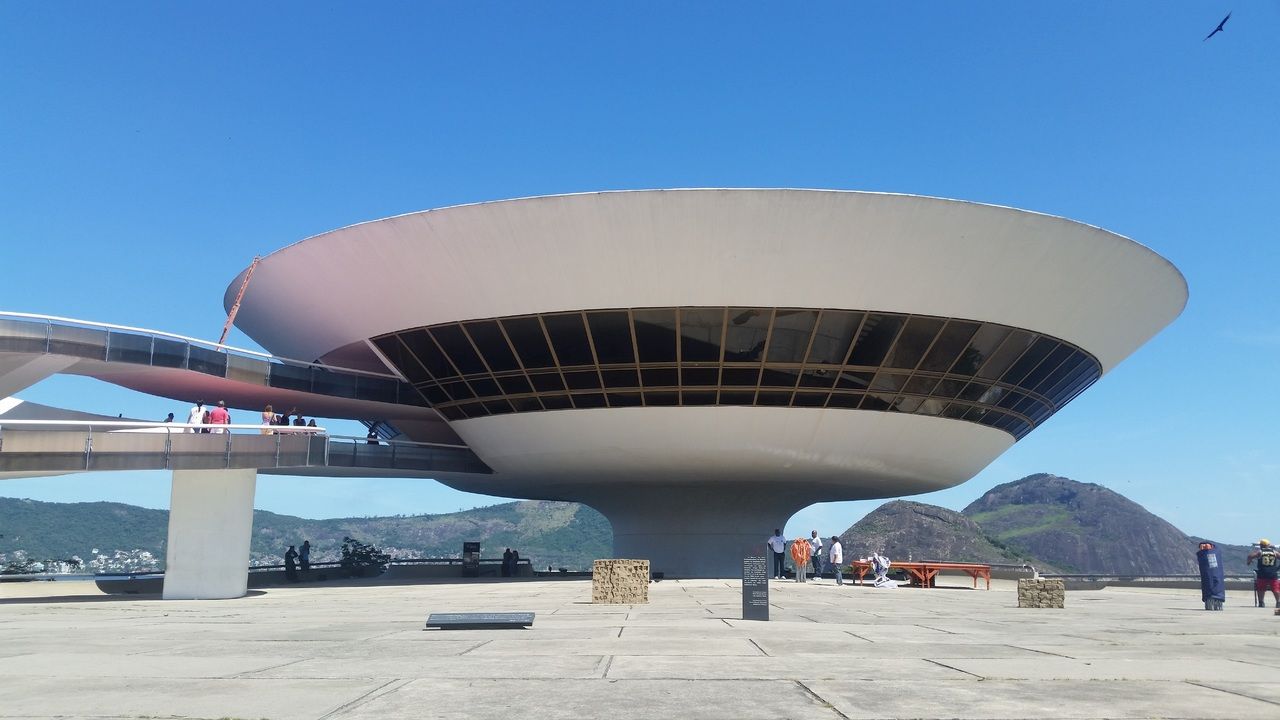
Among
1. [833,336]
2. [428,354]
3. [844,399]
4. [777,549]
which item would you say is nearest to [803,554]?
[777,549]

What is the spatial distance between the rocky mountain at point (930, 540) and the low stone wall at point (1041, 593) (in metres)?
156

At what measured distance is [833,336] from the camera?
2752 cm

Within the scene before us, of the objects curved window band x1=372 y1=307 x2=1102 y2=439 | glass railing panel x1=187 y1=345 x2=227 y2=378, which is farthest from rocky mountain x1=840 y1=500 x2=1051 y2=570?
glass railing panel x1=187 y1=345 x2=227 y2=378

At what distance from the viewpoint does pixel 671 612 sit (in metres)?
16.0

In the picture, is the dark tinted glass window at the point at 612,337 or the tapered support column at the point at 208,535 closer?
the tapered support column at the point at 208,535

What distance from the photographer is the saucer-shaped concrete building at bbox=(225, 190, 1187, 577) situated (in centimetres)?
2570

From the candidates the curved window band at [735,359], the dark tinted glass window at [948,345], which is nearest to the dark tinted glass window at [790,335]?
the curved window band at [735,359]

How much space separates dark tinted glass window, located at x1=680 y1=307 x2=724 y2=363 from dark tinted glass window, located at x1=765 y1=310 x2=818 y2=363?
1.58 meters

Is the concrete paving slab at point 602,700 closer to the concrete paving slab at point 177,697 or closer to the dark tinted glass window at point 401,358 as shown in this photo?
the concrete paving slab at point 177,697

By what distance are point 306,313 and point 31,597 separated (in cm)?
1208

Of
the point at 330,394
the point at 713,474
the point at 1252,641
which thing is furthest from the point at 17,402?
the point at 1252,641

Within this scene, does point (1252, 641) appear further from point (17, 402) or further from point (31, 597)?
point (17, 402)

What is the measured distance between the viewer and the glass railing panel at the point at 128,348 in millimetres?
29078

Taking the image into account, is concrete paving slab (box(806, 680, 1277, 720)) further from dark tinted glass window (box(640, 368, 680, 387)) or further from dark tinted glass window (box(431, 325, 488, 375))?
dark tinted glass window (box(431, 325, 488, 375))
